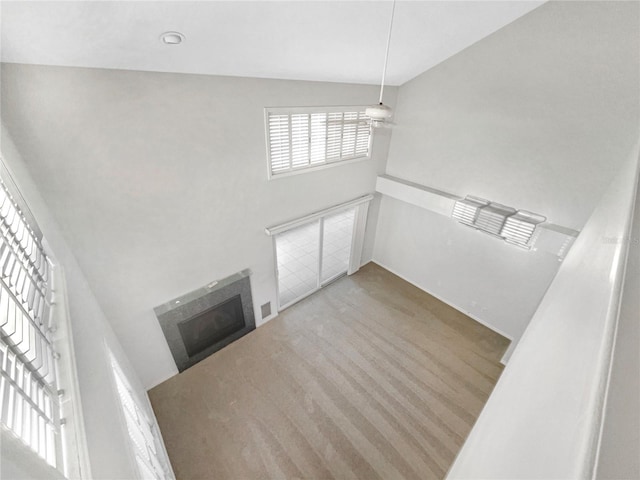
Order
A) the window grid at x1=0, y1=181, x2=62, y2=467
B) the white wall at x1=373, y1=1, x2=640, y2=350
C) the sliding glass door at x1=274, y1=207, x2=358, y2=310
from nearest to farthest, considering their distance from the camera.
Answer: the window grid at x1=0, y1=181, x2=62, y2=467, the white wall at x1=373, y1=1, x2=640, y2=350, the sliding glass door at x1=274, y1=207, x2=358, y2=310

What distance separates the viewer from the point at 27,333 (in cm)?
104

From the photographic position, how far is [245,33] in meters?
2.14

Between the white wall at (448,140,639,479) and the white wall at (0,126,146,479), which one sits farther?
the white wall at (0,126,146,479)

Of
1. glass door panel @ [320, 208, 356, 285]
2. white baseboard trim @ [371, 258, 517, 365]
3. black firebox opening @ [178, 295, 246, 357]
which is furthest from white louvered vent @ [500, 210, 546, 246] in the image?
black firebox opening @ [178, 295, 246, 357]

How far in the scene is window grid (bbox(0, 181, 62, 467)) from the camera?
83 cm

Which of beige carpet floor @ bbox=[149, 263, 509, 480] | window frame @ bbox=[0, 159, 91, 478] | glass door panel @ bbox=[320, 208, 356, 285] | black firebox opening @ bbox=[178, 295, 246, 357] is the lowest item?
beige carpet floor @ bbox=[149, 263, 509, 480]

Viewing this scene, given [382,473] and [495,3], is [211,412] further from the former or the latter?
[495,3]

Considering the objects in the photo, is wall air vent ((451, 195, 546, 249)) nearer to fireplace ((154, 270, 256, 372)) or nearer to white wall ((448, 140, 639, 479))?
white wall ((448, 140, 639, 479))

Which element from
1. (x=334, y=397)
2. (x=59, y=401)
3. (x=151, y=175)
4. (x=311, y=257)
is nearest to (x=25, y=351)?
(x=59, y=401)

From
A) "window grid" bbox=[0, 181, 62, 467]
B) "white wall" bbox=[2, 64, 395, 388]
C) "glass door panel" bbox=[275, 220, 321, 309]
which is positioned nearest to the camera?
"window grid" bbox=[0, 181, 62, 467]

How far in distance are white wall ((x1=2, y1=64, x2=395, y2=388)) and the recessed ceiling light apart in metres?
0.49

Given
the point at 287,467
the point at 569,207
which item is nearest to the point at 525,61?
the point at 569,207

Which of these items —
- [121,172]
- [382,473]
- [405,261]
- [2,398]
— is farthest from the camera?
[405,261]

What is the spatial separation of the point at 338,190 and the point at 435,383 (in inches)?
129
